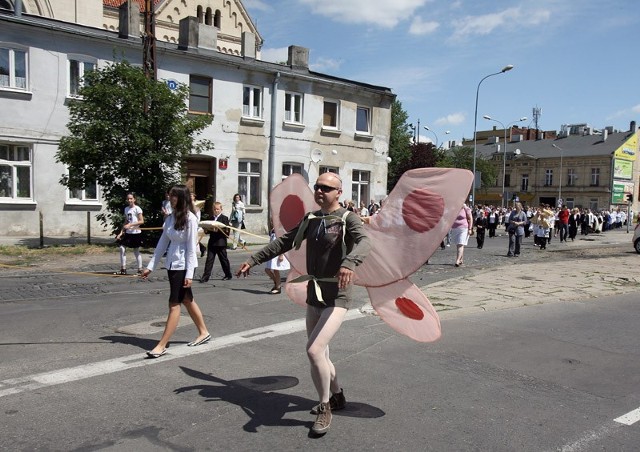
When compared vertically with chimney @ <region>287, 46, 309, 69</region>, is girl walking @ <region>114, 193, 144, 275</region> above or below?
below

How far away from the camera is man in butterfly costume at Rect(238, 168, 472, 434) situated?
4148 mm

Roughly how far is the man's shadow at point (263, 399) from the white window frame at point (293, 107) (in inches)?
887

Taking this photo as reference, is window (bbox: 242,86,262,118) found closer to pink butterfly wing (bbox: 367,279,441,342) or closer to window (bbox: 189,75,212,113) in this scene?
window (bbox: 189,75,212,113)

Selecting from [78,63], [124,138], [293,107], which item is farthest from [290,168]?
[124,138]

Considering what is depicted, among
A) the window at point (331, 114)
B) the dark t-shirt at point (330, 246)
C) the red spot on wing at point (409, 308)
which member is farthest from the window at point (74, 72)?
the red spot on wing at point (409, 308)

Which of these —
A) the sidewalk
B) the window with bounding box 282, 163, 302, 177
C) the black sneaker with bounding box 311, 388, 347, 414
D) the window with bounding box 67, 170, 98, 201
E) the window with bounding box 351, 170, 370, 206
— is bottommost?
the sidewalk

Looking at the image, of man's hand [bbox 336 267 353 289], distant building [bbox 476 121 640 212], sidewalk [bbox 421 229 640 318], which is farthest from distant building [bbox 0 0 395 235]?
distant building [bbox 476 121 640 212]

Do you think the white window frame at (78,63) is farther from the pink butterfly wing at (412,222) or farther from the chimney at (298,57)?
the pink butterfly wing at (412,222)

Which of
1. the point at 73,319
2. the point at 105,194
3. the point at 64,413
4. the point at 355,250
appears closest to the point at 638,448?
the point at 355,250

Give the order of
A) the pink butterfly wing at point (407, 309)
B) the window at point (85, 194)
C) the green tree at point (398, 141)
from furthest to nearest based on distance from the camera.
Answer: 1. the green tree at point (398, 141)
2. the window at point (85, 194)
3. the pink butterfly wing at point (407, 309)

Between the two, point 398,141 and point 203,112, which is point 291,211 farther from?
point 398,141

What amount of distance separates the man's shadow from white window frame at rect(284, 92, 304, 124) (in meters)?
22.5

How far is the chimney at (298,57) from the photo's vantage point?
2842 centimetres

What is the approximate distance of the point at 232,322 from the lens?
766 cm
